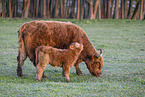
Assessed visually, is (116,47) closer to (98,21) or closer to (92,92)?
(92,92)

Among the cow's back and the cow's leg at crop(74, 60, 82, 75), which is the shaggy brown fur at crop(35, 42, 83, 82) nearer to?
the cow's back

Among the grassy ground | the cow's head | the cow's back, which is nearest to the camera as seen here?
the grassy ground

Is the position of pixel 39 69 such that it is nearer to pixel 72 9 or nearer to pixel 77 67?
pixel 77 67

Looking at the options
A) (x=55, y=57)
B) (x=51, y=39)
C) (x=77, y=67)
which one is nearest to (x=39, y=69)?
(x=55, y=57)

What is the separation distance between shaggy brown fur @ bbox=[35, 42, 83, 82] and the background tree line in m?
16.7

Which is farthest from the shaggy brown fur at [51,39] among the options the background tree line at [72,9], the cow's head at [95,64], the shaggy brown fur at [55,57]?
the background tree line at [72,9]

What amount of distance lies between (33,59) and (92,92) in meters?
2.19

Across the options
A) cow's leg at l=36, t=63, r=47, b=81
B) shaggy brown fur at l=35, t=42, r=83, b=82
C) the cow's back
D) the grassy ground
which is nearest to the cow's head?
the grassy ground

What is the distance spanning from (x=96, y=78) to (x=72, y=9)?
17.8 m

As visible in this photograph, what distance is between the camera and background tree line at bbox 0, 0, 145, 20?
2422 cm

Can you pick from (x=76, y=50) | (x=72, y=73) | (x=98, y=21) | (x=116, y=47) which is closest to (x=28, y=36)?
(x=76, y=50)

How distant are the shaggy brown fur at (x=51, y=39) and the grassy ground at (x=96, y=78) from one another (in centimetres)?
47

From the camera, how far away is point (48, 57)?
23.9ft

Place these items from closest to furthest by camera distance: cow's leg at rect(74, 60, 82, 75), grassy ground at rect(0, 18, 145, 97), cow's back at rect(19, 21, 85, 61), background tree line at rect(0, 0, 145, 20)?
1. grassy ground at rect(0, 18, 145, 97)
2. cow's back at rect(19, 21, 85, 61)
3. cow's leg at rect(74, 60, 82, 75)
4. background tree line at rect(0, 0, 145, 20)
